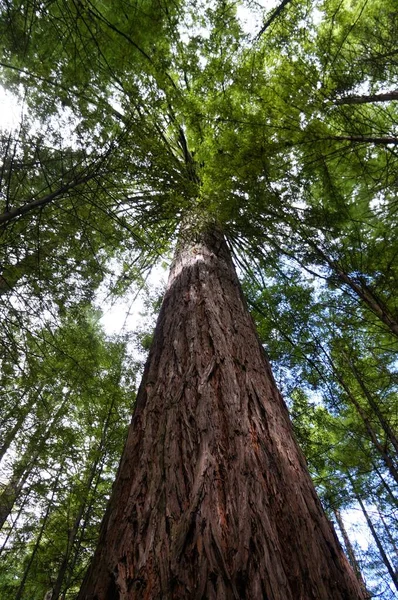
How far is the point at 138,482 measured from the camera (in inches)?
49.7

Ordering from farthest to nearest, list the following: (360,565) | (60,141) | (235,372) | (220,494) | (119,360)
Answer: (360,565)
(119,360)
(60,141)
(235,372)
(220,494)

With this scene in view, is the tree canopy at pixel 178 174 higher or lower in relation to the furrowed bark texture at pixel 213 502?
higher

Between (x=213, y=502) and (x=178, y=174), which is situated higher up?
(x=178, y=174)

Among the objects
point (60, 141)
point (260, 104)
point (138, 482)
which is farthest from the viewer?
point (260, 104)

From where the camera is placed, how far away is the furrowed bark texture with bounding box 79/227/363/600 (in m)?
0.91

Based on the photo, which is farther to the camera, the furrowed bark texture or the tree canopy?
the tree canopy

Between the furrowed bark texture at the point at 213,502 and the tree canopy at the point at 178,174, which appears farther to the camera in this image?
the tree canopy at the point at 178,174

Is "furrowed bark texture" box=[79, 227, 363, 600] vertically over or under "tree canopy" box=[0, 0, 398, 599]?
under

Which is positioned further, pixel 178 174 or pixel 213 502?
pixel 178 174

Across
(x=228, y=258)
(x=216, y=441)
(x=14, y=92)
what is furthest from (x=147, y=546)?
(x=14, y=92)

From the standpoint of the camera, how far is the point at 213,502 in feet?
3.59

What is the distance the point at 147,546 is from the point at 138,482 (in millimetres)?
278

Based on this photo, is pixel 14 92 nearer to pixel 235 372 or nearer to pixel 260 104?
pixel 260 104

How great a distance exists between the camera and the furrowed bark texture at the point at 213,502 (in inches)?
36.0
